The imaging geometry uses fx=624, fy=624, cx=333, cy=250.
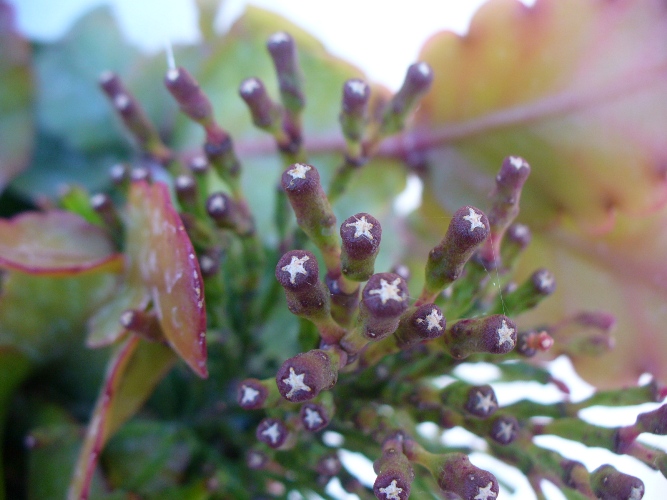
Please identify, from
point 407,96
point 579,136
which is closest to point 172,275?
point 407,96

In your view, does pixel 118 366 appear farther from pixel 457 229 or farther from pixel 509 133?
pixel 509 133

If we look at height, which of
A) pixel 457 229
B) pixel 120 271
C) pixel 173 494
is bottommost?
pixel 173 494

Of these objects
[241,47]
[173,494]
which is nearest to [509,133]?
[241,47]

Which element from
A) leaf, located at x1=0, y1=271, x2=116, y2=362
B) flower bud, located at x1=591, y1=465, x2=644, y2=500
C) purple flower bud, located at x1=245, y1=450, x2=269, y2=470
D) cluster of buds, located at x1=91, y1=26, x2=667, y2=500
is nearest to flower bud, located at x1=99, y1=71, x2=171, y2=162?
cluster of buds, located at x1=91, y1=26, x2=667, y2=500

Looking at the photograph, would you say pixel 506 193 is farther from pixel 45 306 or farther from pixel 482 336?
pixel 45 306

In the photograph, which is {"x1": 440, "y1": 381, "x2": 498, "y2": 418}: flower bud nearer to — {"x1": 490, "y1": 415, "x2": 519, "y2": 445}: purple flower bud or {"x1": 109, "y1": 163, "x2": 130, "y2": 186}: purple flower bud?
{"x1": 490, "y1": 415, "x2": 519, "y2": 445}: purple flower bud
